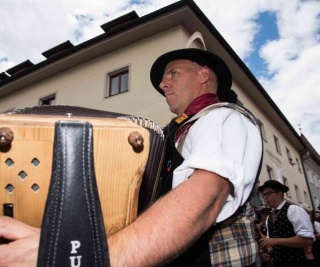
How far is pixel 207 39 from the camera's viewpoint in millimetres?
8930

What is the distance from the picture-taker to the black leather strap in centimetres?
58

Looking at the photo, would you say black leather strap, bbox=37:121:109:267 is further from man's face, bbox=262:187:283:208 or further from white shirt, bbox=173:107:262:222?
man's face, bbox=262:187:283:208

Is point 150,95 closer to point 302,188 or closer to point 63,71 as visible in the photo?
point 63,71

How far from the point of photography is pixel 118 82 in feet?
30.6

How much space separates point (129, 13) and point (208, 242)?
999 centimetres

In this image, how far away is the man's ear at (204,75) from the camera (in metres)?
1.70

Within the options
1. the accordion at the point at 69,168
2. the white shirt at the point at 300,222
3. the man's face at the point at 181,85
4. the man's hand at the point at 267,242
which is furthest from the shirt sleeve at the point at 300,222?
the accordion at the point at 69,168

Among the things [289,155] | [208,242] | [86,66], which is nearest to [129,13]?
[86,66]

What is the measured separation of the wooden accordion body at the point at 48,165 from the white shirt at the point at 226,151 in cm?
23

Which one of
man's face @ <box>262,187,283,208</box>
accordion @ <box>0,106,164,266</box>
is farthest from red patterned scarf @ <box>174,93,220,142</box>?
man's face @ <box>262,187,283,208</box>

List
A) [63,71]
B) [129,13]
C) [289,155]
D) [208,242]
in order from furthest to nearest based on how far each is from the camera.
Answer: [289,155] < [63,71] < [129,13] < [208,242]

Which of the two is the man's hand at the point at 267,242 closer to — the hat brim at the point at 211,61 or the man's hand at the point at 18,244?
the hat brim at the point at 211,61

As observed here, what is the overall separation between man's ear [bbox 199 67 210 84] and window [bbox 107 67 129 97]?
7.45 metres

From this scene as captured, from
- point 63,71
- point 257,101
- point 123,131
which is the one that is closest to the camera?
point 123,131
